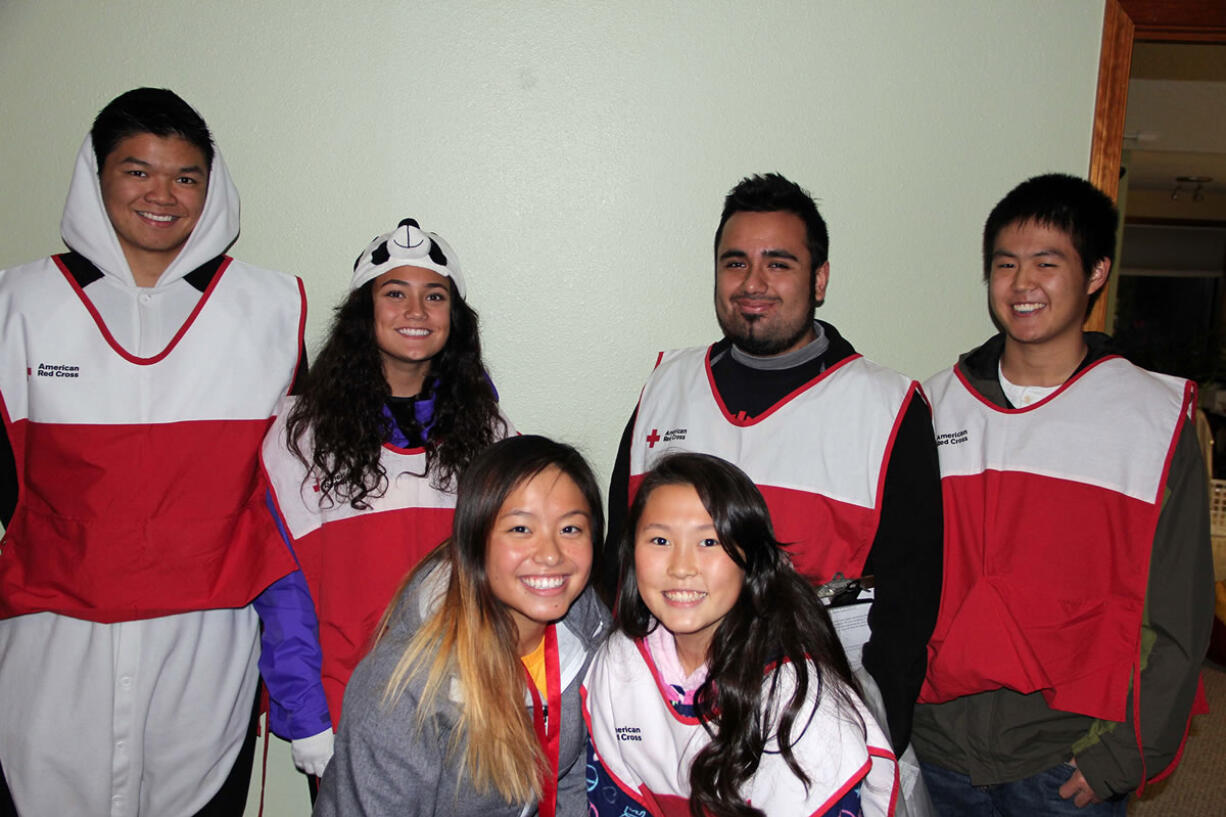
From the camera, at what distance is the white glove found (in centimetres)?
179

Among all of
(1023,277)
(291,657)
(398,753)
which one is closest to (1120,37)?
(1023,277)

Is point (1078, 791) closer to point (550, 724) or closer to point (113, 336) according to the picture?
point (550, 724)

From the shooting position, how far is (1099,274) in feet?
5.99

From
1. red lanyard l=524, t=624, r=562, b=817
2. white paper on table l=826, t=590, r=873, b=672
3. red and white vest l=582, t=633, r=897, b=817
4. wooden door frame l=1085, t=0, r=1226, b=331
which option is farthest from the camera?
wooden door frame l=1085, t=0, r=1226, b=331

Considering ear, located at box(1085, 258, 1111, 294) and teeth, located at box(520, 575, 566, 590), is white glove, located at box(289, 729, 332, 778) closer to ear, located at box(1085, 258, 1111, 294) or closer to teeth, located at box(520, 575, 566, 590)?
teeth, located at box(520, 575, 566, 590)

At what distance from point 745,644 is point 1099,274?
45.6 inches

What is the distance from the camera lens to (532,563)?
152 centimetres

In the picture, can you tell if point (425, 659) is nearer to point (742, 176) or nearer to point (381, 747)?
point (381, 747)

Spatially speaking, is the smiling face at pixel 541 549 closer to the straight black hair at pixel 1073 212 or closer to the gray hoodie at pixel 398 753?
the gray hoodie at pixel 398 753

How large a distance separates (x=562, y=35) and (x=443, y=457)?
1251 millimetres

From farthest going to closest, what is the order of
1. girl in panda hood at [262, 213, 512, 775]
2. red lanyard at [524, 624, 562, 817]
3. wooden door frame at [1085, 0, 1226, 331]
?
A: wooden door frame at [1085, 0, 1226, 331] < girl in panda hood at [262, 213, 512, 775] < red lanyard at [524, 624, 562, 817]

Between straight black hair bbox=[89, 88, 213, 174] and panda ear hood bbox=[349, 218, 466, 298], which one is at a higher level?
straight black hair bbox=[89, 88, 213, 174]

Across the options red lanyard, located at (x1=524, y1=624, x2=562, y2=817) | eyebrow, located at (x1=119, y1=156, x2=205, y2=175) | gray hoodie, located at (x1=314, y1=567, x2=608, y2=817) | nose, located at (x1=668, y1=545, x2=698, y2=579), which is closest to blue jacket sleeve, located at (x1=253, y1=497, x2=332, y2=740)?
gray hoodie, located at (x1=314, y1=567, x2=608, y2=817)

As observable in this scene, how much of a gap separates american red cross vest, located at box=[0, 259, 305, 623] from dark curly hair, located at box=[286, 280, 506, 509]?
17 cm
